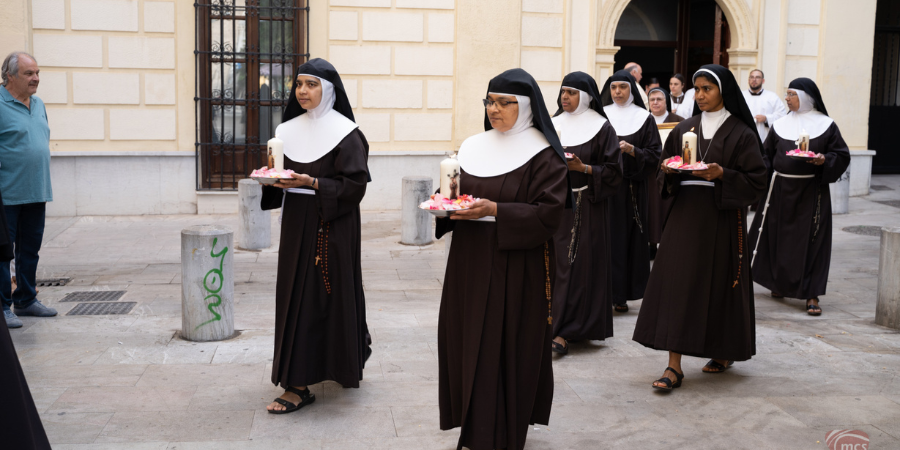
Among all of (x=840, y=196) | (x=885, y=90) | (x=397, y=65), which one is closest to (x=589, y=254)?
(x=397, y=65)

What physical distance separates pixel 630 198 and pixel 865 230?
21.2ft

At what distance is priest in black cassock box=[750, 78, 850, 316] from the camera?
26.4ft

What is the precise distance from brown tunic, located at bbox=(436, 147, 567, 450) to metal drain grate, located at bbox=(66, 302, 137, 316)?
4135mm

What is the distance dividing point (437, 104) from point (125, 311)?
23.2ft

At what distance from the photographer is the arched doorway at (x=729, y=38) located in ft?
45.8

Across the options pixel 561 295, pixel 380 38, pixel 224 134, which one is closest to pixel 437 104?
pixel 380 38

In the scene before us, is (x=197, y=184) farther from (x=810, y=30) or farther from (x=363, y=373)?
(x=810, y=30)

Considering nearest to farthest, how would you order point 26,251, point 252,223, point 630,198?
1. point 26,251
2. point 630,198
3. point 252,223

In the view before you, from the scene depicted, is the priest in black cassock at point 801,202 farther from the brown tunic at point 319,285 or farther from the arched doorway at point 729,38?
the arched doorway at point 729,38

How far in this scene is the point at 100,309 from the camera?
24.6ft

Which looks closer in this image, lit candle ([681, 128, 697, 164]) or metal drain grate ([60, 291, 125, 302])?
lit candle ([681, 128, 697, 164])

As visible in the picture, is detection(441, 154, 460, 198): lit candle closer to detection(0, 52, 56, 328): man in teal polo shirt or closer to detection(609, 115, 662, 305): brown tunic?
detection(609, 115, 662, 305): brown tunic

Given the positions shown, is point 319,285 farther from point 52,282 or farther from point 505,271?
point 52,282

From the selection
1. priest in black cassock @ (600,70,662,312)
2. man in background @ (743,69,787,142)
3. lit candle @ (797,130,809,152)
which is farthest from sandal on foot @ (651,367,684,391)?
man in background @ (743,69,787,142)
